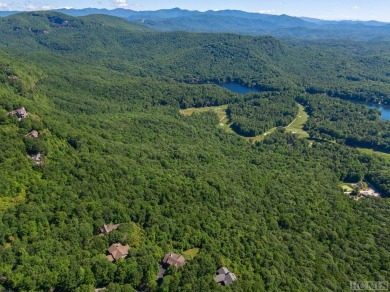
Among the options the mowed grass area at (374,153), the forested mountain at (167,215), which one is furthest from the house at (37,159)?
the mowed grass area at (374,153)

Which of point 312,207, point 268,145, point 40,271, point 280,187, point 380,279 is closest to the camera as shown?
point 40,271

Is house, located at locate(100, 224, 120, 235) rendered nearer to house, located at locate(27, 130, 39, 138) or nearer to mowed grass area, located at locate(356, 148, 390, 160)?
house, located at locate(27, 130, 39, 138)

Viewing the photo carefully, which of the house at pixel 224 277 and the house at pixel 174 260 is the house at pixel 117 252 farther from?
the house at pixel 224 277

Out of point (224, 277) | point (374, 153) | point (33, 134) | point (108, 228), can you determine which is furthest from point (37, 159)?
point (374, 153)

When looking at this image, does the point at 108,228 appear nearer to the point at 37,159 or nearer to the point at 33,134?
the point at 37,159

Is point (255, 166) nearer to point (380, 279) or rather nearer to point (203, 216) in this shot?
point (203, 216)

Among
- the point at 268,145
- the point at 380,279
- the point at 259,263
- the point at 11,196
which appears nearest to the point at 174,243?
the point at 259,263
